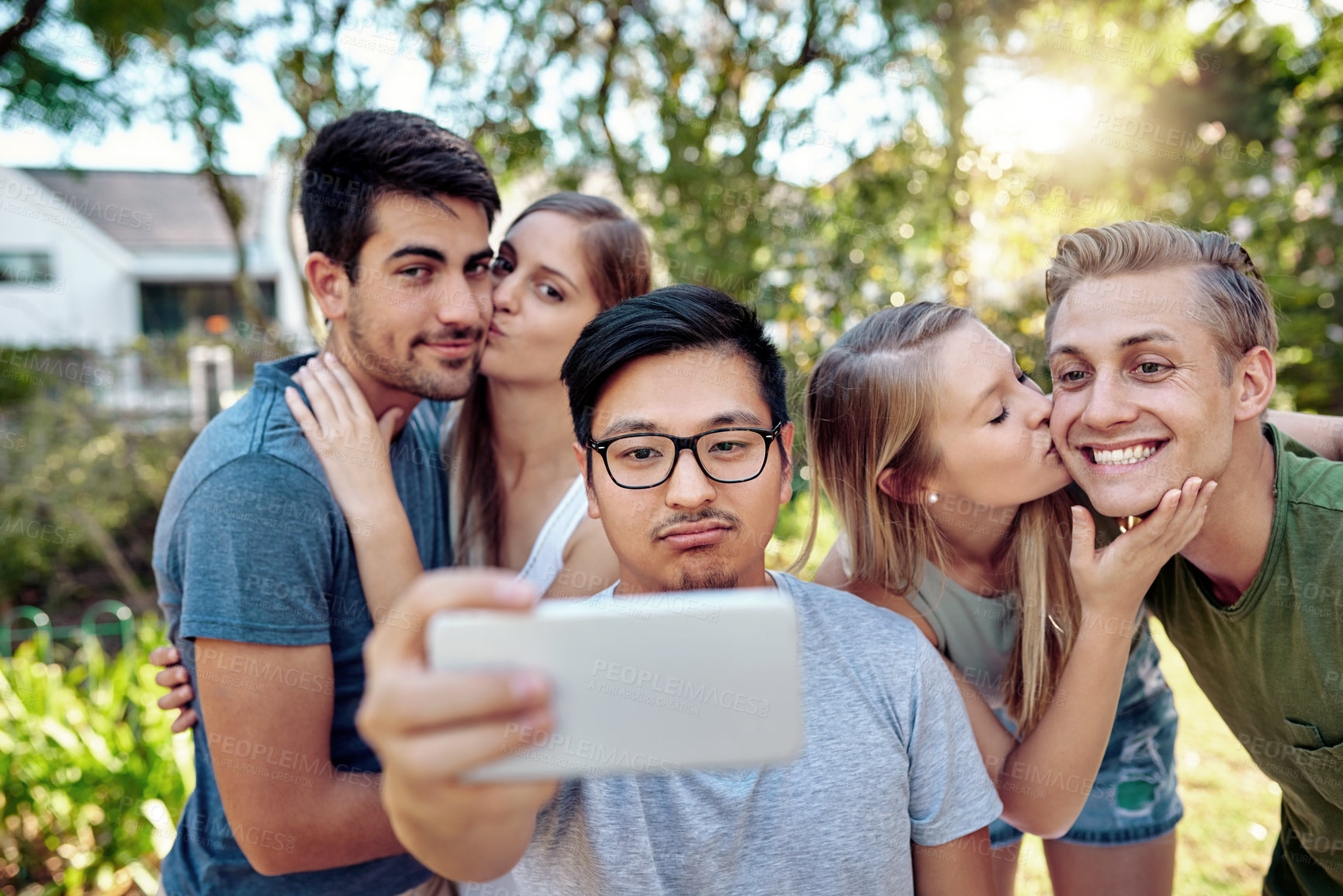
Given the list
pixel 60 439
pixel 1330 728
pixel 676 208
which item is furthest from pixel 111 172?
pixel 1330 728

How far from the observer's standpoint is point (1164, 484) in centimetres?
195

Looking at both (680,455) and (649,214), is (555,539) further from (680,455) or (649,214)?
(649,214)

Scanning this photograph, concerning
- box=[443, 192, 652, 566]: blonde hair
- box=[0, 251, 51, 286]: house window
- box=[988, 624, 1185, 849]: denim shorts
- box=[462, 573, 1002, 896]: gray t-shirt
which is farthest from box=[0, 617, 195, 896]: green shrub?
box=[0, 251, 51, 286]: house window

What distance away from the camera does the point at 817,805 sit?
1728 millimetres

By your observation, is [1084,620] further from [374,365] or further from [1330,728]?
[374,365]

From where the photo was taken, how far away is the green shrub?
3.71m

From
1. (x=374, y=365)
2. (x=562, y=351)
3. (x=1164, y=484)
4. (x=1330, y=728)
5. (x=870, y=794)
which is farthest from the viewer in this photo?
(x=562, y=351)

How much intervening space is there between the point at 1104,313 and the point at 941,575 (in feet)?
2.68

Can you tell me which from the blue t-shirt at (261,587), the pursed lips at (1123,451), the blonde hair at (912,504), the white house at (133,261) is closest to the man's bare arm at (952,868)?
the blonde hair at (912,504)

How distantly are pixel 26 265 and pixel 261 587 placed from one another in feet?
98.5

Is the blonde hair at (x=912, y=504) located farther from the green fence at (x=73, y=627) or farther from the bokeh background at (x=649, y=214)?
the green fence at (x=73, y=627)

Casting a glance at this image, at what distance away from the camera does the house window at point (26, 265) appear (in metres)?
24.0
